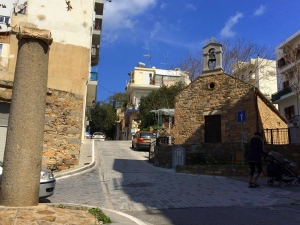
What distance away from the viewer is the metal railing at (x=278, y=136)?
14466 mm

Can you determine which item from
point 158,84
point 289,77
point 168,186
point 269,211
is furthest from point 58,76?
point 158,84

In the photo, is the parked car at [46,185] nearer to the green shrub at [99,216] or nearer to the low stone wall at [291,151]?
the green shrub at [99,216]

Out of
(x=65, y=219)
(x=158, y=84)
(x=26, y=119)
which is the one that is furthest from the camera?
(x=158, y=84)

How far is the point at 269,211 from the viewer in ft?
19.6

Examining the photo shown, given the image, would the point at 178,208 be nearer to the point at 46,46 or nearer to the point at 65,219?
the point at 65,219

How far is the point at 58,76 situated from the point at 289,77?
21804 mm

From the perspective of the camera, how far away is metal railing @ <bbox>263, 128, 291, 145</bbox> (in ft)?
47.5

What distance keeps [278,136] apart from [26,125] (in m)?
13.4

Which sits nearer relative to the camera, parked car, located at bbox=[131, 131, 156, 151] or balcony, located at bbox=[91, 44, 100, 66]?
parked car, located at bbox=[131, 131, 156, 151]

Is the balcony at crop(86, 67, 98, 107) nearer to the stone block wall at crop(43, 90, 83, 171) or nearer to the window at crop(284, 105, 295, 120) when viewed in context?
the stone block wall at crop(43, 90, 83, 171)

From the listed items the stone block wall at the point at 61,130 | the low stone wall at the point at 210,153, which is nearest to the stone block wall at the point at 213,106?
the low stone wall at the point at 210,153

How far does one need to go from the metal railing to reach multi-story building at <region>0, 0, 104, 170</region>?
959cm

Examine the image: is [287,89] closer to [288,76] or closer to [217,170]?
[288,76]

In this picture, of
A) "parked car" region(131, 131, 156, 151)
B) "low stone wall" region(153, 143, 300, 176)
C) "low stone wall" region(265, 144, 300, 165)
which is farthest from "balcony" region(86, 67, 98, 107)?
"low stone wall" region(265, 144, 300, 165)
